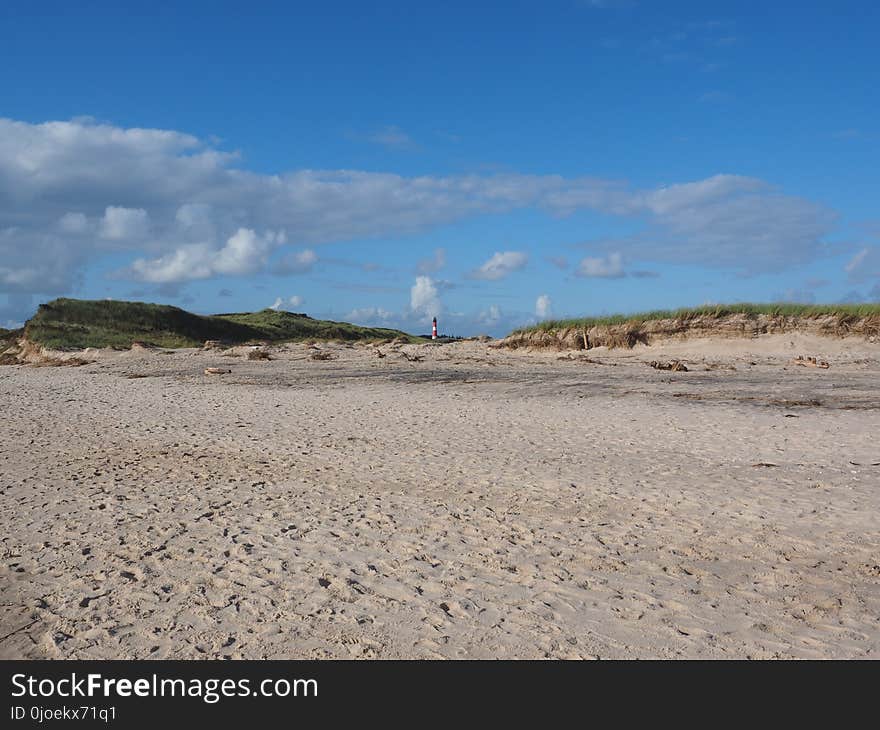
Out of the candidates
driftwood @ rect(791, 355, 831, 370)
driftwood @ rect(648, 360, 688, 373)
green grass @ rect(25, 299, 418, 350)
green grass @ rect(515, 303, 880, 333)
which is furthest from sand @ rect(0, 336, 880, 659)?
green grass @ rect(25, 299, 418, 350)

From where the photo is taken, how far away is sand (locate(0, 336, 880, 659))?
4.64 meters

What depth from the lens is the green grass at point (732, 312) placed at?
2056cm

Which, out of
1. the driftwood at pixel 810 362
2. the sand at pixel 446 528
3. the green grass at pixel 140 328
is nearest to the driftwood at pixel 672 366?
the driftwood at pixel 810 362

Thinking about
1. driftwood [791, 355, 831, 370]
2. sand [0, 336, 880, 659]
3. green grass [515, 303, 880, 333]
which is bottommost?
sand [0, 336, 880, 659]

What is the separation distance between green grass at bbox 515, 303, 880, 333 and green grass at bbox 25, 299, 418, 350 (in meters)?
12.9

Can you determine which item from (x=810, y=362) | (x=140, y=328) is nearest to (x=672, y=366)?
(x=810, y=362)

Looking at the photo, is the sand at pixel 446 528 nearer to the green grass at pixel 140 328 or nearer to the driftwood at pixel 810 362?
the driftwood at pixel 810 362

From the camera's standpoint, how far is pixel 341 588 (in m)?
5.31

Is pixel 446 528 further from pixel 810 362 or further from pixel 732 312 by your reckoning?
pixel 732 312

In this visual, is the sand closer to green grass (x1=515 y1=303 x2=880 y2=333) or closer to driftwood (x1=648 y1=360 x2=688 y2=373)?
driftwood (x1=648 y1=360 x2=688 y2=373)
